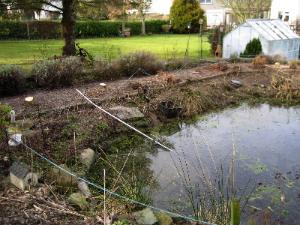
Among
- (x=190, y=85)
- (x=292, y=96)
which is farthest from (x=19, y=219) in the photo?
(x=292, y=96)

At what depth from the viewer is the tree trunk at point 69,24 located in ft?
43.5

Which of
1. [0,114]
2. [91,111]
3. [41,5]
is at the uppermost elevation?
[41,5]

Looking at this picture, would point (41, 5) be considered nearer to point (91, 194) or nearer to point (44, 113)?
point (44, 113)

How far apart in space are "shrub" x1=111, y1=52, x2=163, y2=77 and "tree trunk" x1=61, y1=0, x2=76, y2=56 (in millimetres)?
2213

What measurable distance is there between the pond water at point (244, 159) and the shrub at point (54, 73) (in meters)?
3.39

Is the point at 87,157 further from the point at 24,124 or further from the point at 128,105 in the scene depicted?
the point at 128,105

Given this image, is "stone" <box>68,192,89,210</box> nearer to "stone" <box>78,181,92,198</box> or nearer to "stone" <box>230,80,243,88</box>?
"stone" <box>78,181,92,198</box>

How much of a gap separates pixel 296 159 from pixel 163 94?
4.08m

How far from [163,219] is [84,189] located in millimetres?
1259

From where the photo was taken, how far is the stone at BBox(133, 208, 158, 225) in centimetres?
477

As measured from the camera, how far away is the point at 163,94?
10.5 meters

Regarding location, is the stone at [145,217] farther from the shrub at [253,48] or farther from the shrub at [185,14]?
the shrub at [185,14]

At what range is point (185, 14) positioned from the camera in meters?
32.7

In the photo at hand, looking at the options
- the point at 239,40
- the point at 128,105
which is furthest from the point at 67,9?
the point at 239,40
